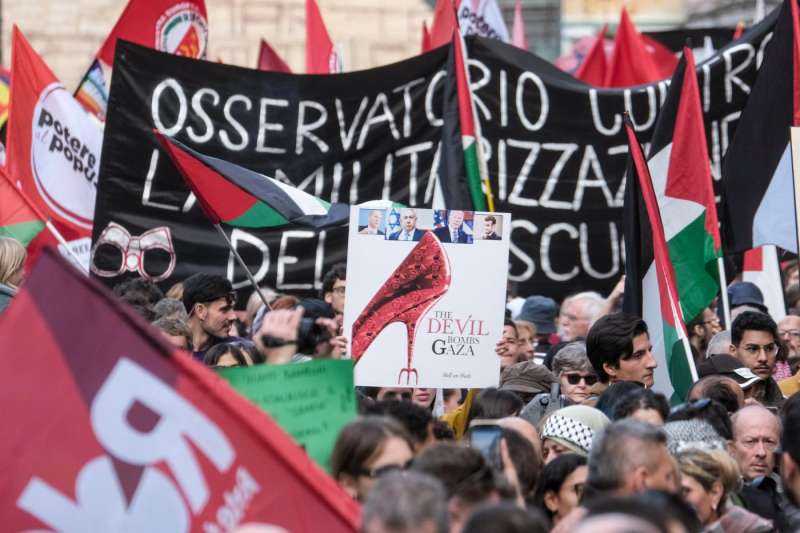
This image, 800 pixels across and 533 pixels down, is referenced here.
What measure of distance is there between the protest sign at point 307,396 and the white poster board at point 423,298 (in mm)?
1856

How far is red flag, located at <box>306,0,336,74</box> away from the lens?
12594 mm

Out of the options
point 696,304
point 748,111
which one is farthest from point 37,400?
point 748,111

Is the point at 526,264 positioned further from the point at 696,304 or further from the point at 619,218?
the point at 696,304

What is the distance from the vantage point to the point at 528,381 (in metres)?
6.76

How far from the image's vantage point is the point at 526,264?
9609mm

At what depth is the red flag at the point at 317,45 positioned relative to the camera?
41.3 feet

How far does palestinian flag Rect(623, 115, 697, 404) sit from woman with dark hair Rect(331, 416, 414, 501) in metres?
2.68

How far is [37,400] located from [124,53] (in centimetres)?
551

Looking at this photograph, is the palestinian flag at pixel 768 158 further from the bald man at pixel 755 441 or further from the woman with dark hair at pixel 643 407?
the woman with dark hair at pixel 643 407

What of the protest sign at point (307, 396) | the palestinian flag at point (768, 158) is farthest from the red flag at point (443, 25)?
the protest sign at point (307, 396)

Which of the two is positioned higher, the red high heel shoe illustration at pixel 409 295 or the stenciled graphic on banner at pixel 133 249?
the stenciled graphic on banner at pixel 133 249

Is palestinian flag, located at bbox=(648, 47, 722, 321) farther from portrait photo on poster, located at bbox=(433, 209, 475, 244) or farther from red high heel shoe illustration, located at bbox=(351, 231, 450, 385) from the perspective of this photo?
red high heel shoe illustration, located at bbox=(351, 231, 450, 385)

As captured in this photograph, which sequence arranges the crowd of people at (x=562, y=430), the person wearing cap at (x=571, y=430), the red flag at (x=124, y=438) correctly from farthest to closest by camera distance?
1. the person wearing cap at (x=571, y=430)
2. the red flag at (x=124, y=438)
3. the crowd of people at (x=562, y=430)

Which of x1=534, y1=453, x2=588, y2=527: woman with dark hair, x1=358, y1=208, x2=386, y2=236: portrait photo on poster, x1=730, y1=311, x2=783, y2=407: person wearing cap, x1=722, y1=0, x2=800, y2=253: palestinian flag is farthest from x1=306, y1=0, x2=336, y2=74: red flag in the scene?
x1=534, y1=453, x2=588, y2=527: woman with dark hair
